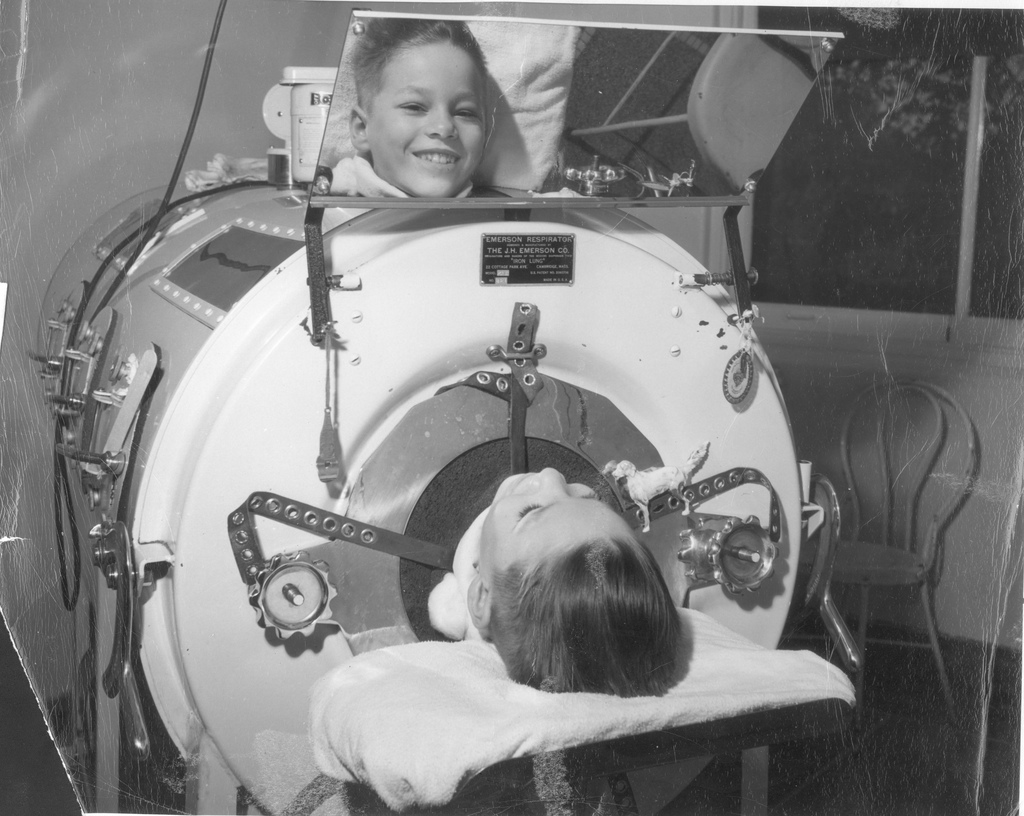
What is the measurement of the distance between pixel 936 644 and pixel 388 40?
3.91ft

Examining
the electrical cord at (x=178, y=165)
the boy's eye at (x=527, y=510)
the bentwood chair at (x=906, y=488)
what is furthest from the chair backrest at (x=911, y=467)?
the electrical cord at (x=178, y=165)

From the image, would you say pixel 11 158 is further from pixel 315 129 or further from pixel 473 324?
pixel 473 324

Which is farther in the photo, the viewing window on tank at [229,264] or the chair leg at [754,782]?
the chair leg at [754,782]

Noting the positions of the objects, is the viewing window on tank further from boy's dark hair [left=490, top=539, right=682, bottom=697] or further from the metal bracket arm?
boy's dark hair [left=490, top=539, right=682, bottom=697]

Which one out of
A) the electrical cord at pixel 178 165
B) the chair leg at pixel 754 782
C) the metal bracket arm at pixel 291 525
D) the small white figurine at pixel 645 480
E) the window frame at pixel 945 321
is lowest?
the chair leg at pixel 754 782

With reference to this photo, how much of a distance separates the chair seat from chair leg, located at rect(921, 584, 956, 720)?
0.03 metres

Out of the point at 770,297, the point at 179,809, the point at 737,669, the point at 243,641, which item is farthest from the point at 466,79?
the point at 179,809

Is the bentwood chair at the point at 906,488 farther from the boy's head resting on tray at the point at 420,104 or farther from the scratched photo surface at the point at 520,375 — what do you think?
the boy's head resting on tray at the point at 420,104

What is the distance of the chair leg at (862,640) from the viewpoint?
1.56 metres

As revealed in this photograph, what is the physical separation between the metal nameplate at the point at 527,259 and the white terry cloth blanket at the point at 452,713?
48 centimetres

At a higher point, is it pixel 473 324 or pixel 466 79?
pixel 466 79

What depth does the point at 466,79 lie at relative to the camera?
4.17 ft

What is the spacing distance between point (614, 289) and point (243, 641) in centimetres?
66

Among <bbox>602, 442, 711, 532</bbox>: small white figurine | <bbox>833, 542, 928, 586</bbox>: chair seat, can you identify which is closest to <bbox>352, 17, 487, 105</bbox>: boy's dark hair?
<bbox>602, 442, 711, 532</bbox>: small white figurine
